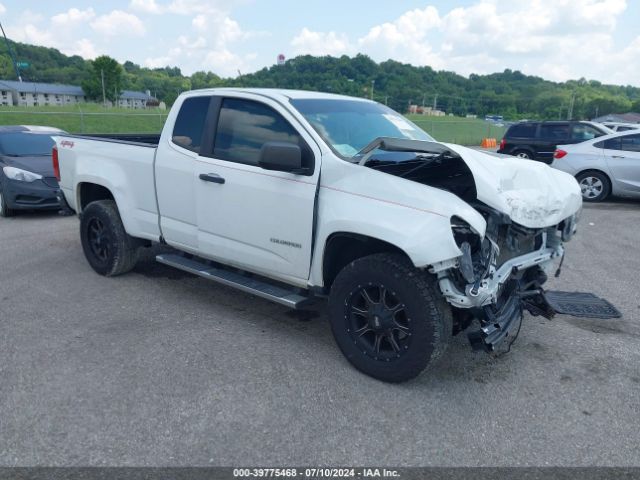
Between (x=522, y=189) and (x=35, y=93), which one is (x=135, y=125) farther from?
(x=35, y=93)

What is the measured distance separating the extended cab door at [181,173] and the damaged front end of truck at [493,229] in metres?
1.67

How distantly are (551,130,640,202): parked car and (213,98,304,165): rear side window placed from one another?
8.95 metres

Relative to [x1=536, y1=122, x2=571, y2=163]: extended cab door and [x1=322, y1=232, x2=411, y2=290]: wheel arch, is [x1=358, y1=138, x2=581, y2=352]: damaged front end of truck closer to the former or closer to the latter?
[x1=322, y1=232, x2=411, y2=290]: wheel arch

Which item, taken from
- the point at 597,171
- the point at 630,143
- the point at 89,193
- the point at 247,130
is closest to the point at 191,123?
the point at 247,130

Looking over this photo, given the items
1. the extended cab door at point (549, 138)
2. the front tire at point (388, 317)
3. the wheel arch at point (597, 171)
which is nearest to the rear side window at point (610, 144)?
the wheel arch at point (597, 171)

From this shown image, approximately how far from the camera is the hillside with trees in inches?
1626

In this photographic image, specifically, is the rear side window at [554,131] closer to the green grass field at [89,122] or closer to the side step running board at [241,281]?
the side step running board at [241,281]

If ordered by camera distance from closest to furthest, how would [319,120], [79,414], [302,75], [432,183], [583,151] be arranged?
[79,414] → [432,183] → [319,120] → [583,151] → [302,75]

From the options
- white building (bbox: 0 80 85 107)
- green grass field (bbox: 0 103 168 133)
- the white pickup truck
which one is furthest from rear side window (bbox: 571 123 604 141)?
white building (bbox: 0 80 85 107)

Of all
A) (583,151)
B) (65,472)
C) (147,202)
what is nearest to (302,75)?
(583,151)

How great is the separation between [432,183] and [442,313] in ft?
3.25

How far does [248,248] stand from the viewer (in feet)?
14.2

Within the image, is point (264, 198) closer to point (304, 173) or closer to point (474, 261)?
point (304, 173)

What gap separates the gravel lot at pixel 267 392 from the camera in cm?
294
